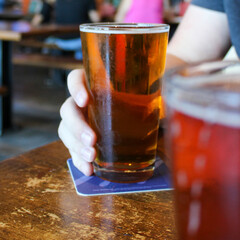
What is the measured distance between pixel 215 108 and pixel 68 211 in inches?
14.0

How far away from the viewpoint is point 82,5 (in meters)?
4.48

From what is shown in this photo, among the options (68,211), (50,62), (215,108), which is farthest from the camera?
(50,62)

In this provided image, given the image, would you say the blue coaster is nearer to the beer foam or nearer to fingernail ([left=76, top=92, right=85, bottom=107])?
fingernail ([left=76, top=92, right=85, bottom=107])

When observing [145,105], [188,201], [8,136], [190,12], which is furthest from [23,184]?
[8,136]

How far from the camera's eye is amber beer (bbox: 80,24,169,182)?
52 centimetres

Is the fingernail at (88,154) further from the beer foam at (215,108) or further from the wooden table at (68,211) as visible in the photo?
the beer foam at (215,108)

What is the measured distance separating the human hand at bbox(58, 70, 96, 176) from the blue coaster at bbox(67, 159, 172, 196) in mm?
19

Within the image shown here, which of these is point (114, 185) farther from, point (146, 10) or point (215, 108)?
point (146, 10)

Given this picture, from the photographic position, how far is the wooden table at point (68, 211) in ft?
1.45

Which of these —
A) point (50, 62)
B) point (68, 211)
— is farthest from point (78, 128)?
point (50, 62)

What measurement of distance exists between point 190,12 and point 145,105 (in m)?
0.75

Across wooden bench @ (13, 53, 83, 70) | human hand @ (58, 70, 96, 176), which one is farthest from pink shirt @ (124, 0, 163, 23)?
human hand @ (58, 70, 96, 176)

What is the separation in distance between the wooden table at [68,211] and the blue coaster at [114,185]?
0.04 feet

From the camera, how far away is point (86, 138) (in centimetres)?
55
